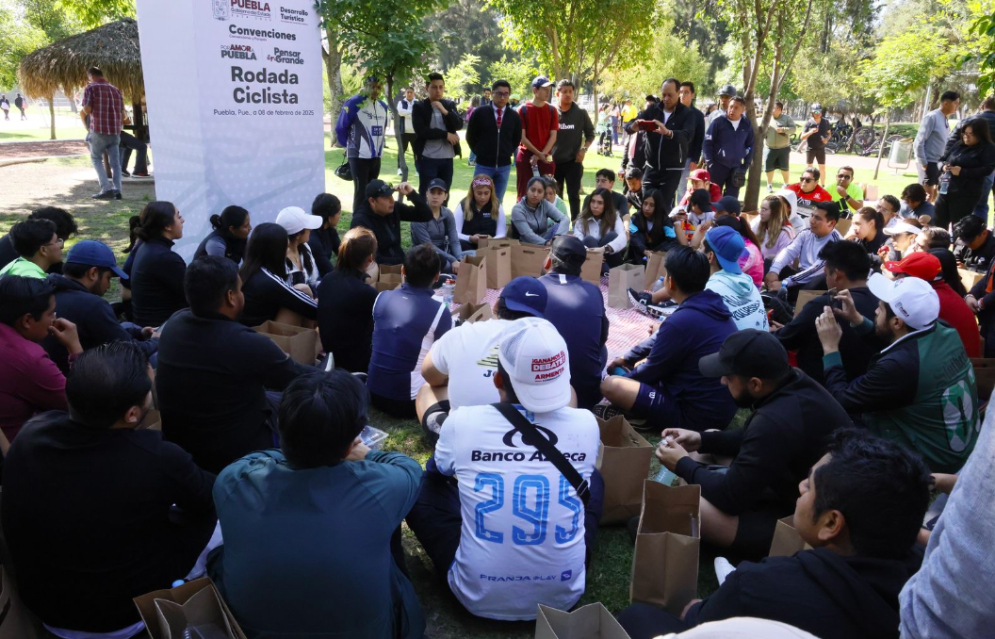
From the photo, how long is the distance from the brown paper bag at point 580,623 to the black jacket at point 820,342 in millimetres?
2500

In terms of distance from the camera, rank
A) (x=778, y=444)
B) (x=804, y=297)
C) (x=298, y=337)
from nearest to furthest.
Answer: (x=778, y=444) < (x=298, y=337) < (x=804, y=297)

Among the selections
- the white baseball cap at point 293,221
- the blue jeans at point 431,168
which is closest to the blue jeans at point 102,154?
the blue jeans at point 431,168

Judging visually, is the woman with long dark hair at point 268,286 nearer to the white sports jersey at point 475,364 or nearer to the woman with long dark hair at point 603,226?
the white sports jersey at point 475,364

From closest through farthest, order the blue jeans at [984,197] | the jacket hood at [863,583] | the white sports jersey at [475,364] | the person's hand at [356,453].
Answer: the jacket hood at [863,583]
the person's hand at [356,453]
the white sports jersey at [475,364]
the blue jeans at [984,197]

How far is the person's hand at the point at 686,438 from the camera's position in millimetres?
3449

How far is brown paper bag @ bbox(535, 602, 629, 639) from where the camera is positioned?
2.14 metres

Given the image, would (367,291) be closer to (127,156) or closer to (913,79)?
(127,156)

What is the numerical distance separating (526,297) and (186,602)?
7.06ft

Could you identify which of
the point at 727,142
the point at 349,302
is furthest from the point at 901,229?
the point at 349,302

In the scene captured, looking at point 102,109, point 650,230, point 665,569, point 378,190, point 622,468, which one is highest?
point 102,109

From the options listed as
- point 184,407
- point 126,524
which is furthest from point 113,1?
point 126,524

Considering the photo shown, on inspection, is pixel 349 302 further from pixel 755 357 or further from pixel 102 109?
pixel 102 109

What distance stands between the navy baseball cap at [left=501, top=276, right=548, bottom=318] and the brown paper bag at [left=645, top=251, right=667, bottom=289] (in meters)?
3.38

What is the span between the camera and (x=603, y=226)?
7.47 m
